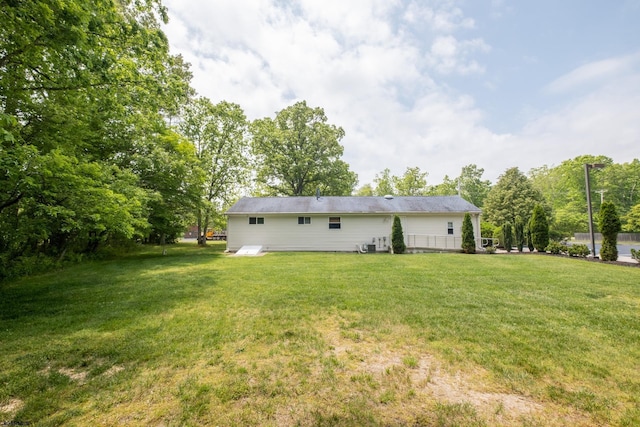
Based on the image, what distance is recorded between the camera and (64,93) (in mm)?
5297

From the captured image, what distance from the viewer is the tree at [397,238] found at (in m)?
14.2

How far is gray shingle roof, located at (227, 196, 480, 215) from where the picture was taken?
51.6ft

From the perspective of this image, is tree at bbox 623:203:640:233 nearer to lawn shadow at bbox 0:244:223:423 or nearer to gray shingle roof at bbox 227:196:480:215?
gray shingle roof at bbox 227:196:480:215

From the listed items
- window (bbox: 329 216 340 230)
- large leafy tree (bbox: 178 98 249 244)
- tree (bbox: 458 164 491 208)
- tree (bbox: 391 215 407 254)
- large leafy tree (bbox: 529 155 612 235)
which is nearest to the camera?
tree (bbox: 391 215 407 254)

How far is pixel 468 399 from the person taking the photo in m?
2.24

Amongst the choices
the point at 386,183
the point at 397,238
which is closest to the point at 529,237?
the point at 397,238

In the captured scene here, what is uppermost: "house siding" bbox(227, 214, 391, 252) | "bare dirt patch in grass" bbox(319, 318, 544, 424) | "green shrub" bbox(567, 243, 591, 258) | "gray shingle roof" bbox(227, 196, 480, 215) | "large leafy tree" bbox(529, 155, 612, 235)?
"large leafy tree" bbox(529, 155, 612, 235)

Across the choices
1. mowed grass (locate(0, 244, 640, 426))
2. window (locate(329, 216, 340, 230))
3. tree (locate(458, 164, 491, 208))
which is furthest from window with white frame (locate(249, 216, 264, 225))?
tree (locate(458, 164, 491, 208))

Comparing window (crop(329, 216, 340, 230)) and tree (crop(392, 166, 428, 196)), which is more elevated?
tree (crop(392, 166, 428, 196))

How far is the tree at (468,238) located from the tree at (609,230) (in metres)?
4.72

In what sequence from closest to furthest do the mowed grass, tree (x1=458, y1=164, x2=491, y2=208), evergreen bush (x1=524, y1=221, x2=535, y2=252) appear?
the mowed grass < evergreen bush (x1=524, y1=221, x2=535, y2=252) < tree (x1=458, y1=164, x2=491, y2=208)

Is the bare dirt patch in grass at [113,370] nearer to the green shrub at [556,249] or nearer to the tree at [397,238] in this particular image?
the tree at [397,238]

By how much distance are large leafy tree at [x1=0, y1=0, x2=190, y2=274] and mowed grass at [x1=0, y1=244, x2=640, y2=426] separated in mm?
2177

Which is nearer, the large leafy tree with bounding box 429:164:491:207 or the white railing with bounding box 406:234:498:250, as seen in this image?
the white railing with bounding box 406:234:498:250
